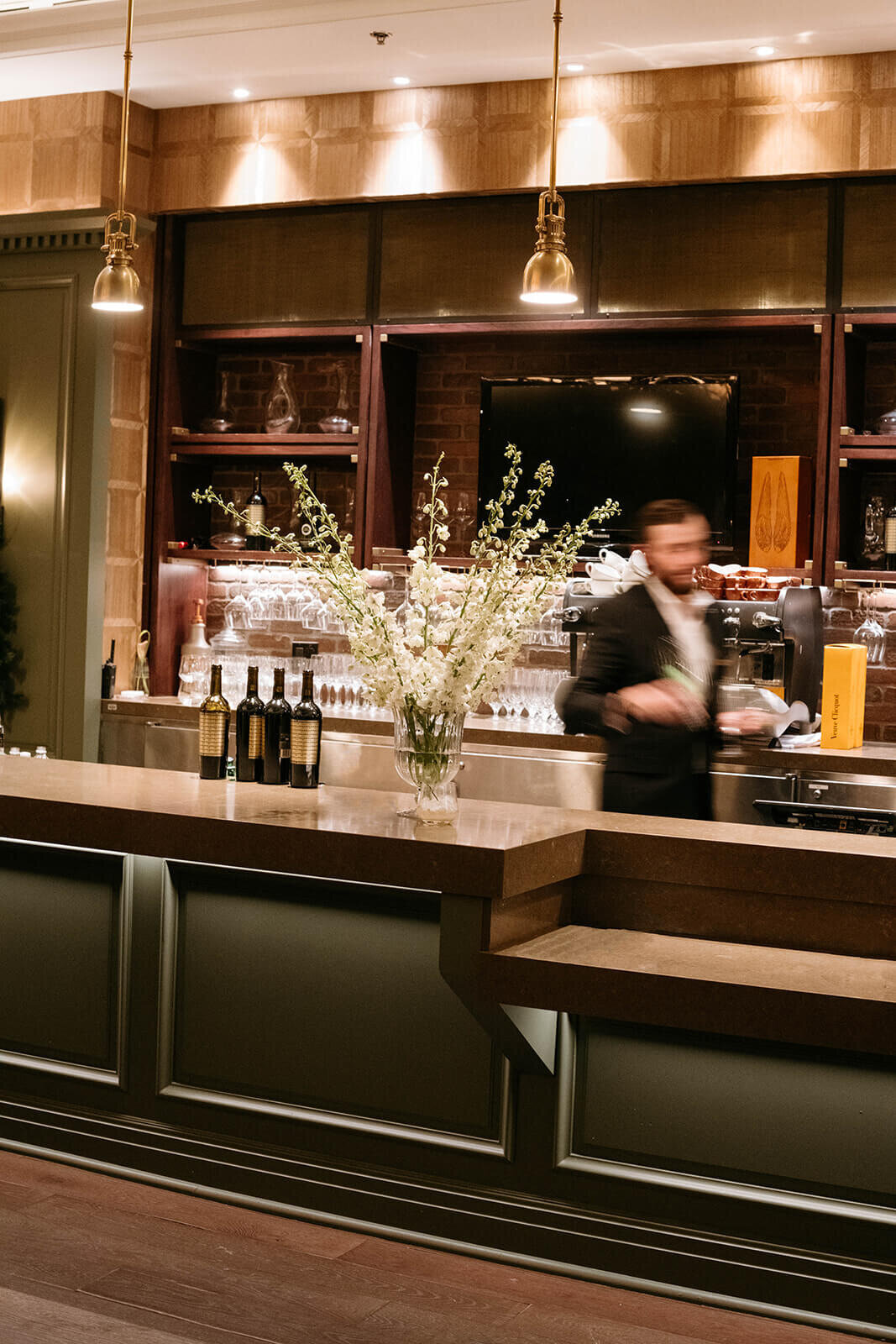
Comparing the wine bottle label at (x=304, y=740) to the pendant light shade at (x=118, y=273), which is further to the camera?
the pendant light shade at (x=118, y=273)

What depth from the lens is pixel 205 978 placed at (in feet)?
11.8

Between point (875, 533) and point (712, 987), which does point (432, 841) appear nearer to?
point (712, 987)

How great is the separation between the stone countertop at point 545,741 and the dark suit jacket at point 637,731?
0.46 m

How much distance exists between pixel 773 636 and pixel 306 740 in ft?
7.27

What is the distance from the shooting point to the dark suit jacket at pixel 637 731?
159 inches

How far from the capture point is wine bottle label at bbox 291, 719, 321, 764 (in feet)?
11.5

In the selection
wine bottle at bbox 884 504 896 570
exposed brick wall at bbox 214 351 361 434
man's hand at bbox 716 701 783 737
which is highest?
exposed brick wall at bbox 214 351 361 434

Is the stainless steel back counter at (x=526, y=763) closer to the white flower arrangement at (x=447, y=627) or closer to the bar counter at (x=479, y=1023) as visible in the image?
the bar counter at (x=479, y=1023)

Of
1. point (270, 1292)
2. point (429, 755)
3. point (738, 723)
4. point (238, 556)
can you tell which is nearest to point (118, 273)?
point (429, 755)

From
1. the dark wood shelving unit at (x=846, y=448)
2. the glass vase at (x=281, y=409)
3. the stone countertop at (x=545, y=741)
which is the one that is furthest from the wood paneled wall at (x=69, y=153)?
the dark wood shelving unit at (x=846, y=448)

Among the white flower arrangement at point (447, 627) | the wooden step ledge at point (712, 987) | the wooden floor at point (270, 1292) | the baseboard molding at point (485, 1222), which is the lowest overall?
the wooden floor at point (270, 1292)

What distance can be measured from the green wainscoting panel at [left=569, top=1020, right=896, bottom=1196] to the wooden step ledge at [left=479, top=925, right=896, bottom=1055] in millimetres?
238

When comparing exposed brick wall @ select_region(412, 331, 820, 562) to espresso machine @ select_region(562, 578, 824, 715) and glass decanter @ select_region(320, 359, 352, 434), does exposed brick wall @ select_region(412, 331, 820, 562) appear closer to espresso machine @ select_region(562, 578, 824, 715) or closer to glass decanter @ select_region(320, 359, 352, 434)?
glass decanter @ select_region(320, 359, 352, 434)

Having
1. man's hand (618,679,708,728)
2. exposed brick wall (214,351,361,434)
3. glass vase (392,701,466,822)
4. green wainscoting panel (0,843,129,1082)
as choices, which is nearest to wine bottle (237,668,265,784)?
green wainscoting panel (0,843,129,1082)
